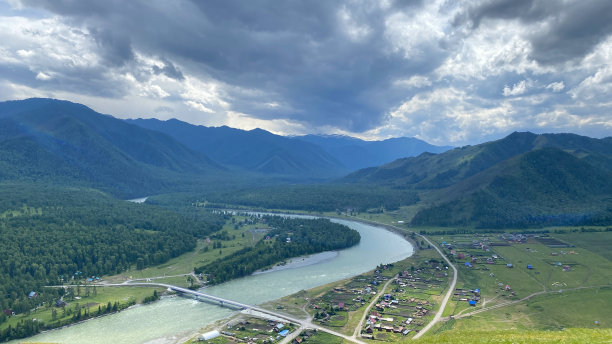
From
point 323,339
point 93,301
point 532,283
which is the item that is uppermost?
point 532,283

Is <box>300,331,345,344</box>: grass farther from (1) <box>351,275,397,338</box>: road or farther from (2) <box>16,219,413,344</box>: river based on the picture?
(2) <box>16,219,413,344</box>: river

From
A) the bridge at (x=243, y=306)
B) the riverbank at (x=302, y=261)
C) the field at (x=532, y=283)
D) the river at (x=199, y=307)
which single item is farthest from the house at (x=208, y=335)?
the riverbank at (x=302, y=261)

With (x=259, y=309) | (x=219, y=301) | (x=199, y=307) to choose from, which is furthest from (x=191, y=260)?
(x=259, y=309)

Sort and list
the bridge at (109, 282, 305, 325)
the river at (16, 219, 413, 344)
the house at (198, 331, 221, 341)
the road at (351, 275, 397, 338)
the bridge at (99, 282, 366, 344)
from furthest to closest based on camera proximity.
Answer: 1. the bridge at (109, 282, 305, 325)
2. the river at (16, 219, 413, 344)
3. the road at (351, 275, 397, 338)
4. the bridge at (99, 282, 366, 344)
5. the house at (198, 331, 221, 341)

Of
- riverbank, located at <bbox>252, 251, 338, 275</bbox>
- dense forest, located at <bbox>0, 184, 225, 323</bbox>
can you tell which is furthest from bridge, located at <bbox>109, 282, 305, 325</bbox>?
riverbank, located at <bbox>252, 251, 338, 275</bbox>

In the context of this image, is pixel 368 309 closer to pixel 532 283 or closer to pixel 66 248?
pixel 532 283

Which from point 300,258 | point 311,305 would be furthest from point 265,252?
Answer: point 311,305

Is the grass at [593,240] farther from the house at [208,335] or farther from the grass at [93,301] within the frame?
the grass at [93,301]

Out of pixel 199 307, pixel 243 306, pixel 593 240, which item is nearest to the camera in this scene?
pixel 243 306

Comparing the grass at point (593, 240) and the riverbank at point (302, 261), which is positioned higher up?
the grass at point (593, 240)
